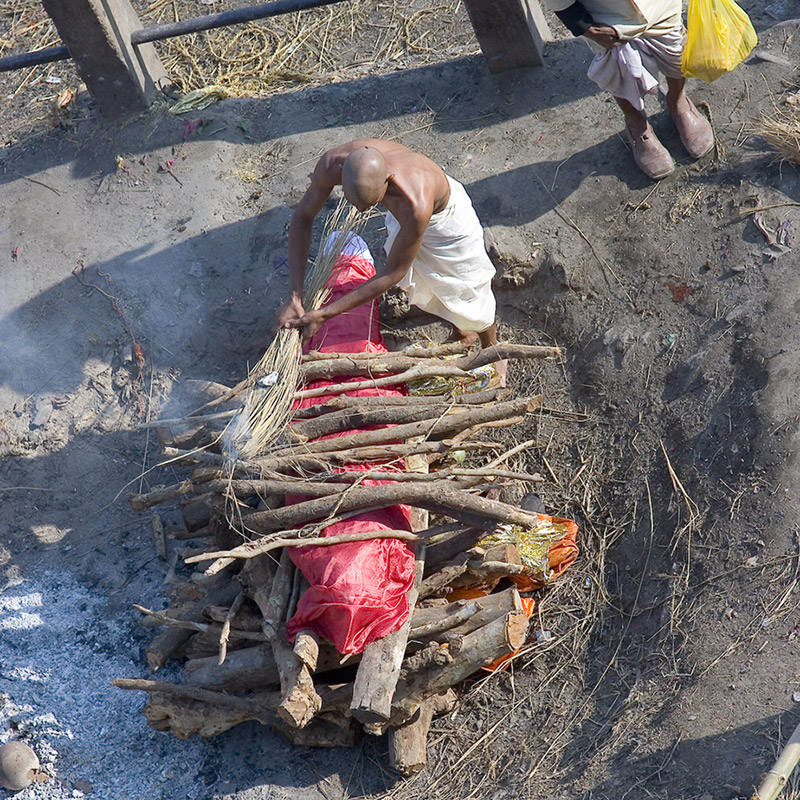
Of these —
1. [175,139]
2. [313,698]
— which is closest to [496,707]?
[313,698]

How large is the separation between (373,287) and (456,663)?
6.30ft

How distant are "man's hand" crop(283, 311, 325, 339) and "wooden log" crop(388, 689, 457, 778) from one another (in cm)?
196

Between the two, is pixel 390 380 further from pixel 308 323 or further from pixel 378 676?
pixel 378 676

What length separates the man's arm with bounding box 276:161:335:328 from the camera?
4.72 m

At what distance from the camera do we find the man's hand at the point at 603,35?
4988 mm

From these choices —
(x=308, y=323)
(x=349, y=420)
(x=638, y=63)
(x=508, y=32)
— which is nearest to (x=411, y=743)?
(x=349, y=420)

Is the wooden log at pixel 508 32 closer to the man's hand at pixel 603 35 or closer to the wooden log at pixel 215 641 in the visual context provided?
the man's hand at pixel 603 35

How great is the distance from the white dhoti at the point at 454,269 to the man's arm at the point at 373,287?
0.81ft

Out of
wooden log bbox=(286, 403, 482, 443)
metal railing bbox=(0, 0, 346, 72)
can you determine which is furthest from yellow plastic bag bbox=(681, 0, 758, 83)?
wooden log bbox=(286, 403, 482, 443)

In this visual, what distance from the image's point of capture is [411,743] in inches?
167

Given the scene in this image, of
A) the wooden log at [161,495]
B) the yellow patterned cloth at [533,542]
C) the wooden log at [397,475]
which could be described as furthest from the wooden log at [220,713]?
the yellow patterned cloth at [533,542]

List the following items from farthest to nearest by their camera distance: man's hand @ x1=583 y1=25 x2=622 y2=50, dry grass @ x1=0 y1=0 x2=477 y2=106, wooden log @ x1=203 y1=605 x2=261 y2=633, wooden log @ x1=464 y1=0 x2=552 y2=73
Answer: dry grass @ x1=0 y1=0 x2=477 y2=106, wooden log @ x1=464 y1=0 x2=552 y2=73, man's hand @ x1=583 y1=25 x2=622 y2=50, wooden log @ x1=203 y1=605 x2=261 y2=633

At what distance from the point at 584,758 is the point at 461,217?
9.11 ft

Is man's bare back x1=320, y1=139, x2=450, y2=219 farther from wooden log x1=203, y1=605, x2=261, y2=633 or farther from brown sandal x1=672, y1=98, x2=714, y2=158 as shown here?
wooden log x1=203, y1=605, x2=261, y2=633
